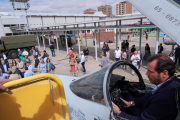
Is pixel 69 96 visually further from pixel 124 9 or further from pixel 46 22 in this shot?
pixel 124 9

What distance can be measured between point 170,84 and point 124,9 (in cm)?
19024

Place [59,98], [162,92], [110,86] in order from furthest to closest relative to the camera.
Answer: [110,86] < [59,98] < [162,92]

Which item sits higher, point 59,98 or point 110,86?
point 110,86

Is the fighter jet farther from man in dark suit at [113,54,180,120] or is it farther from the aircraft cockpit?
man in dark suit at [113,54,180,120]

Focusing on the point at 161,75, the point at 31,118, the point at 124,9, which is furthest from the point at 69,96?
the point at 124,9

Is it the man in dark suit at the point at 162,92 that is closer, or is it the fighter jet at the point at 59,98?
the man in dark suit at the point at 162,92

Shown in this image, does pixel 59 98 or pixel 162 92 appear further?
pixel 59 98

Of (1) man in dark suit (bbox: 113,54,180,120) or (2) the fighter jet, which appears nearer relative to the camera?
(1) man in dark suit (bbox: 113,54,180,120)

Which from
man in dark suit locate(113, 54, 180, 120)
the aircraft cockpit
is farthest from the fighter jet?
man in dark suit locate(113, 54, 180, 120)

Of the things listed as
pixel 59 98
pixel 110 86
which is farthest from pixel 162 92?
pixel 59 98

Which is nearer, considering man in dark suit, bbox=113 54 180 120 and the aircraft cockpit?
man in dark suit, bbox=113 54 180 120

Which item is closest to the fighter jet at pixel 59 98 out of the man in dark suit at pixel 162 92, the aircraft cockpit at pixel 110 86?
the aircraft cockpit at pixel 110 86

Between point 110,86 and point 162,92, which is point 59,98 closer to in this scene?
point 110,86

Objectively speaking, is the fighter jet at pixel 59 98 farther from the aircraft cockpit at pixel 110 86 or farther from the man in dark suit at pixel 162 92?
the man in dark suit at pixel 162 92
